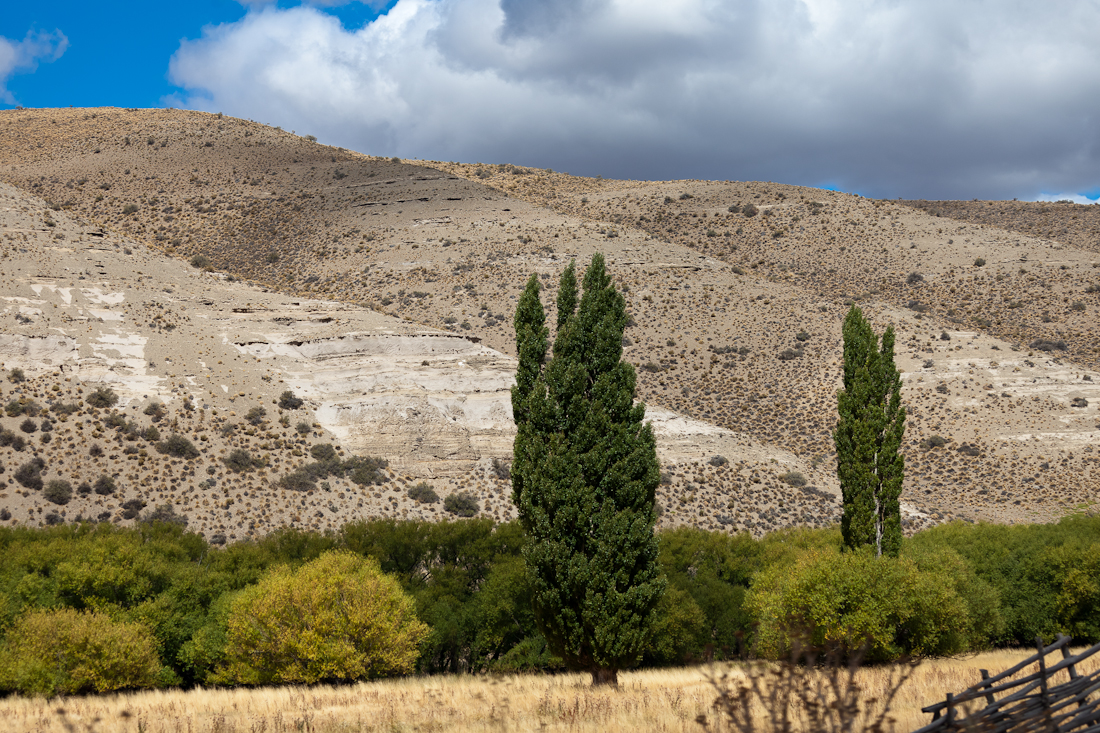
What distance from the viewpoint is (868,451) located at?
25594 mm

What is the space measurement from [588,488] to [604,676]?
4142 millimetres

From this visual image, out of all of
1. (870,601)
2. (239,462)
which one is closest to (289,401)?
(239,462)

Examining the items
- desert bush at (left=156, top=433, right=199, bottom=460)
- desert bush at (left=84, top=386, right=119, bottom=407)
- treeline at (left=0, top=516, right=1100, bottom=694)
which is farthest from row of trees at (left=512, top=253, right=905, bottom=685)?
desert bush at (left=84, top=386, right=119, bottom=407)

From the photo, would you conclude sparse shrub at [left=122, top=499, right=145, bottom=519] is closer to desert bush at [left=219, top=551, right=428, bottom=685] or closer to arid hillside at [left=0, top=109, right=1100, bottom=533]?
arid hillside at [left=0, top=109, right=1100, bottom=533]

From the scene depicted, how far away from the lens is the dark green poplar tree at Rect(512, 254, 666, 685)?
16.7m

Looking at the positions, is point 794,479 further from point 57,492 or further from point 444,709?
point 57,492

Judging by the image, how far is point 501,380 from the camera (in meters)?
49.7

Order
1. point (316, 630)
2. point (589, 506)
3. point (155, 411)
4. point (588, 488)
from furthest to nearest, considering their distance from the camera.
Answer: point (155, 411)
point (316, 630)
point (588, 488)
point (589, 506)

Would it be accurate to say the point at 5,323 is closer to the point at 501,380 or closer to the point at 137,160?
the point at 501,380

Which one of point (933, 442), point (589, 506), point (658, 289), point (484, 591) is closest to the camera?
point (589, 506)

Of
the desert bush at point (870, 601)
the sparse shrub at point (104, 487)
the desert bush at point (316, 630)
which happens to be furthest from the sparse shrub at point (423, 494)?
the desert bush at point (870, 601)

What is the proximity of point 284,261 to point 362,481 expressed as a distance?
38.1 meters

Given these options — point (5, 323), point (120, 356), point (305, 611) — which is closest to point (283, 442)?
point (120, 356)

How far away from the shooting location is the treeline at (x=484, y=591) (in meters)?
22.5
